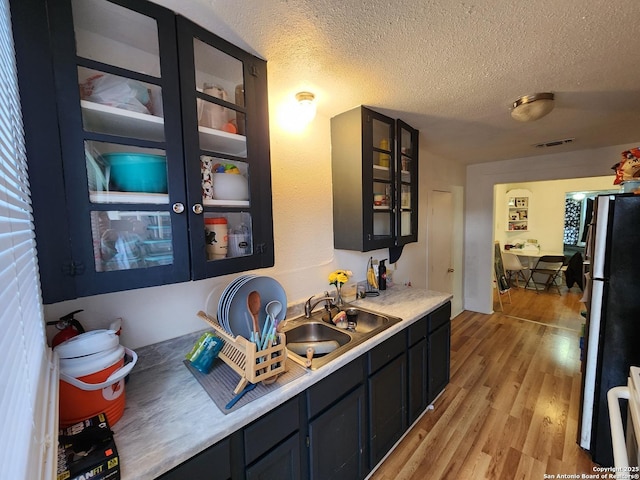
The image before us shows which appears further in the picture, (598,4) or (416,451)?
(416,451)

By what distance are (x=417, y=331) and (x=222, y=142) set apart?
5.18ft

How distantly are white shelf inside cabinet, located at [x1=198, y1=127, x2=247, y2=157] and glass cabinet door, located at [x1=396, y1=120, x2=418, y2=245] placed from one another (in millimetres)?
1242

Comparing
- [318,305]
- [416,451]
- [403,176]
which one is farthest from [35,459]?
[403,176]

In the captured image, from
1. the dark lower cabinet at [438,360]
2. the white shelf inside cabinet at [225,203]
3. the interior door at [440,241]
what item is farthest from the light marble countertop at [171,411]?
the interior door at [440,241]

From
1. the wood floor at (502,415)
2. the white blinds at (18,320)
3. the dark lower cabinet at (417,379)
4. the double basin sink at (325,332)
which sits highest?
the white blinds at (18,320)

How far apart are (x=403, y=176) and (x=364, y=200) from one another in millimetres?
535

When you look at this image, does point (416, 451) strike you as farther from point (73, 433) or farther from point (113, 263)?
point (113, 263)

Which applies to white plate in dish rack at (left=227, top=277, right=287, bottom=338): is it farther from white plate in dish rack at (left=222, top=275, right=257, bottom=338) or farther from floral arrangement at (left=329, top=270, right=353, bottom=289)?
floral arrangement at (left=329, top=270, right=353, bottom=289)

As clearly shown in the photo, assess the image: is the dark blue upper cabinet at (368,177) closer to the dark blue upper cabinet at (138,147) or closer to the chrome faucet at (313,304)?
the chrome faucet at (313,304)

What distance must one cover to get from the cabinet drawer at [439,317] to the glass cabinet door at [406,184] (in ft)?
1.86

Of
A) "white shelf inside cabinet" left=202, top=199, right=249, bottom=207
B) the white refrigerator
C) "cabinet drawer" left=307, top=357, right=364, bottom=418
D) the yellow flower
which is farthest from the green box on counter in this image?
the white refrigerator

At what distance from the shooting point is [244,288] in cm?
124

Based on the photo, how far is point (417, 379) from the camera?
178 cm

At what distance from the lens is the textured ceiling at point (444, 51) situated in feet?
3.06
